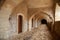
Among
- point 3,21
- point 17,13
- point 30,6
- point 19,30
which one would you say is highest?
point 30,6

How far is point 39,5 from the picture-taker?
1134 centimetres

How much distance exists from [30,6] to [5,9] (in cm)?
444

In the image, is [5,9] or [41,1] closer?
[5,9]

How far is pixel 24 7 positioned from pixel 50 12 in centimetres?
259

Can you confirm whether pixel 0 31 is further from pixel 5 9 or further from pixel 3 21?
pixel 5 9

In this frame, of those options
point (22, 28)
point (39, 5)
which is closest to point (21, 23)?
point (22, 28)

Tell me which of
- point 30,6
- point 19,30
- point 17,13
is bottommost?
point 19,30

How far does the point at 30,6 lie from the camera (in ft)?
38.0

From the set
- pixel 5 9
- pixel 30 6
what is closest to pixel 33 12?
pixel 30 6

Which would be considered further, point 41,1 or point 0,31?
point 41,1

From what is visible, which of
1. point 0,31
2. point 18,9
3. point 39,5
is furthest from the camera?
point 39,5

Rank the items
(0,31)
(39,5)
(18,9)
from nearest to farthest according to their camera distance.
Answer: (0,31) → (18,9) → (39,5)

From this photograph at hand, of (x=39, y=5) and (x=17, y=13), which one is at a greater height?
(x=39, y=5)

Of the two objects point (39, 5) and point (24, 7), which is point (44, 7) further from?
point (24, 7)
